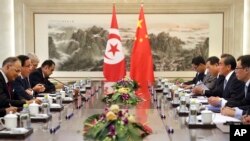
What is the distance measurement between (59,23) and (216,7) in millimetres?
3795

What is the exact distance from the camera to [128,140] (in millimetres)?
2627

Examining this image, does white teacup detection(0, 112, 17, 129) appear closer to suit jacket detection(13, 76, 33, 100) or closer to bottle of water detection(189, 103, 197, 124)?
bottle of water detection(189, 103, 197, 124)

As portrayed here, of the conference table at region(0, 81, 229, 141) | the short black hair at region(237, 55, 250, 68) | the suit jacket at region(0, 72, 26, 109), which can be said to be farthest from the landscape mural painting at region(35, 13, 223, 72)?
the short black hair at region(237, 55, 250, 68)

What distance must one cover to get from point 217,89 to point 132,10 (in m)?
4.74

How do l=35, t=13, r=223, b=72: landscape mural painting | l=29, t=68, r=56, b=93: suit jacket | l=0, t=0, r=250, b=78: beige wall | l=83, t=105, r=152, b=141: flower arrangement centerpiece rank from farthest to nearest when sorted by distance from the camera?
l=35, t=13, r=223, b=72: landscape mural painting
l=0, t=0, r=250, b=78: beige wall
l=29, t=68, r=56, b=93: suit jacket
l=83, t=105, r=152, b=141: flower arrangement centerpiece

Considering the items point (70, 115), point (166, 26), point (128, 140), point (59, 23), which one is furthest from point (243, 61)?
point (59, 23)

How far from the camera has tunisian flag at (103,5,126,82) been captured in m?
8.96

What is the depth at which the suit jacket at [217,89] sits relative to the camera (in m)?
5.95

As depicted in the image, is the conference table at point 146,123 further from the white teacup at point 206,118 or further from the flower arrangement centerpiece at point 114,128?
the flower arrangement centerpiece at point 114,128

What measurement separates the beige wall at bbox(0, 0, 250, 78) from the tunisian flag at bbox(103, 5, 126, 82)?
126 centimetres

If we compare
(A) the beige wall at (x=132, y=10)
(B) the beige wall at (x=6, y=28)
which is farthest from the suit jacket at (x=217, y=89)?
(B) the beige wall at (x=6, y=28)

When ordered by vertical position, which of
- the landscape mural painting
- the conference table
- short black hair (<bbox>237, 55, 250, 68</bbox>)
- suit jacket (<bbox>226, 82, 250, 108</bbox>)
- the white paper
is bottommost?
the conference table

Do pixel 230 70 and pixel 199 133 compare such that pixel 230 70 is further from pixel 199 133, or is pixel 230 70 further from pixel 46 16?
pixel 46 16

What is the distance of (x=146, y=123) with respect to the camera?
3633 mm
